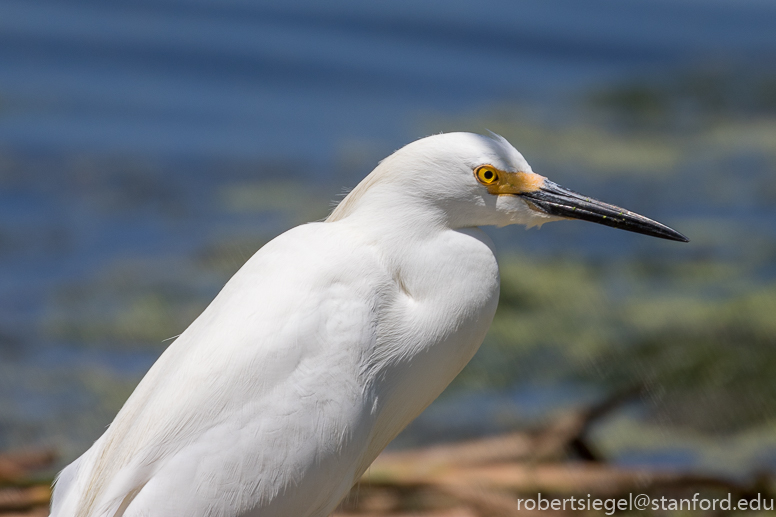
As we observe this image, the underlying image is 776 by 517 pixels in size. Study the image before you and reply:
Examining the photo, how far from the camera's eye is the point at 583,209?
5.32 ft

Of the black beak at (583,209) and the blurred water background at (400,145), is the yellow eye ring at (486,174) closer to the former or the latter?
the black beak at (583,209)

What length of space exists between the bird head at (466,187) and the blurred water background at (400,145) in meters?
1.56

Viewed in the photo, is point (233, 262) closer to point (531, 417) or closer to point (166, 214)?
point (166, 214)

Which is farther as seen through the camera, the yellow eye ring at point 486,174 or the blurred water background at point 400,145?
the blurred water background at point 400,145

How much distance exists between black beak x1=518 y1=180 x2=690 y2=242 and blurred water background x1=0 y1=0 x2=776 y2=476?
57.8 inches

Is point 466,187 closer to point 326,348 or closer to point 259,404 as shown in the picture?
point 326,348

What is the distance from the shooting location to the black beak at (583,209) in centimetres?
159

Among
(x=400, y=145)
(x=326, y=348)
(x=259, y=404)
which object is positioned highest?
(x=400, y=145)

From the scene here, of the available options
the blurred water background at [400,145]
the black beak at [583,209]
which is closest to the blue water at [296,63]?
the blurred water background at [400,145]

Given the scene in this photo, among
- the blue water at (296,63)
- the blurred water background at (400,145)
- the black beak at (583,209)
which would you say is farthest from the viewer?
the blue water at (296,63)

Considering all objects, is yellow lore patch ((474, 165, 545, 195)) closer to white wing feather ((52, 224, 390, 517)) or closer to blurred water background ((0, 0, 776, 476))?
white wing feather ((52, 224, 390, 517))

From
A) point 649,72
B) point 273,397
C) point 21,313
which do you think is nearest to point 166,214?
point 21,313

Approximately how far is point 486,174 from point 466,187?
1.6 inches

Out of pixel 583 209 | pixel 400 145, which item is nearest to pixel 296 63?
pixel 400 145
